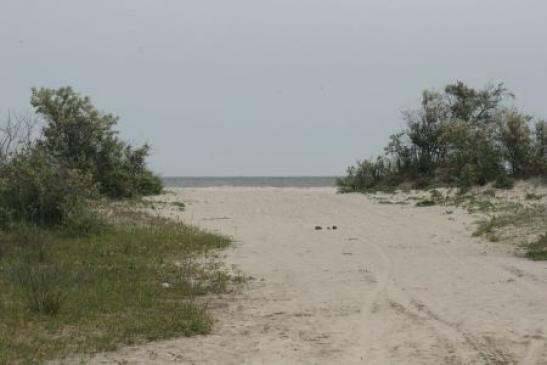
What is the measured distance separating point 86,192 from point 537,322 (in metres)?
10.7

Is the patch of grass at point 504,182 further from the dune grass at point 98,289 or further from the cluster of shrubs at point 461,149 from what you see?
the dune grass at point 98,289

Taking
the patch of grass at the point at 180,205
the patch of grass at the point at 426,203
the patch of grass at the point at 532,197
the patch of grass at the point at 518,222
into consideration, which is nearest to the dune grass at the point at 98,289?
the patch of grass at the point at 518,222

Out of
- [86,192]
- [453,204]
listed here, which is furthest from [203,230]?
[453,204]

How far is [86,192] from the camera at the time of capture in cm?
1525

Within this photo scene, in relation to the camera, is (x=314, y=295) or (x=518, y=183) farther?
(x=518, y=183)

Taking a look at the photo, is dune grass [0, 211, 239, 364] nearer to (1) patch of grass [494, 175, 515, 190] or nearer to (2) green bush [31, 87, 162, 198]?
(2) green bush [31, 87, 162, 198]

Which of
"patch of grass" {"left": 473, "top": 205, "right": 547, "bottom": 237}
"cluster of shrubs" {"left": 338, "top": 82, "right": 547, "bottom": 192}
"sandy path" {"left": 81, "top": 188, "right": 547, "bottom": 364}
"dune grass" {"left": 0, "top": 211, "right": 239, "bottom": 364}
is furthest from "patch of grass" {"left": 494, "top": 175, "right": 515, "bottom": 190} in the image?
"dune grass" {"left": 0, "top": 211, "right": 239, "bottom": 364}

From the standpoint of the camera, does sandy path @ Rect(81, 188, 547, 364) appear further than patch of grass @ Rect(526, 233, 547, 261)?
No

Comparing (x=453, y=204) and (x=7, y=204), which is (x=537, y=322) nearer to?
(x=7, y=204)

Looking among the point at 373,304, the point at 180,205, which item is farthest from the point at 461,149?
the point at 373,304

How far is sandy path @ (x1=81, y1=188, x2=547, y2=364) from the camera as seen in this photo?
6.35 metres

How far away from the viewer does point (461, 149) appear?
28.6m

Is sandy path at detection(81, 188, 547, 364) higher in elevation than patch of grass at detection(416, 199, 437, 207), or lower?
lower

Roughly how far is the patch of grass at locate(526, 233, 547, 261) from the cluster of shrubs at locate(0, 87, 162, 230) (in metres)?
8.91
